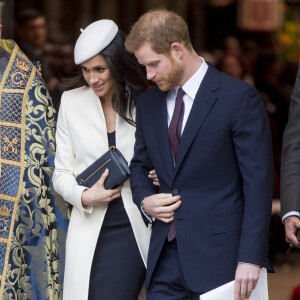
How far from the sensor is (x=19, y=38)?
6.55 meters

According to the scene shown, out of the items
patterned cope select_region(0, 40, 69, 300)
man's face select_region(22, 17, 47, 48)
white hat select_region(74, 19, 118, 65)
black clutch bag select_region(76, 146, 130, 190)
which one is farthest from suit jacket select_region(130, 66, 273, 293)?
man's face select_region(22, 17, 47, 48)

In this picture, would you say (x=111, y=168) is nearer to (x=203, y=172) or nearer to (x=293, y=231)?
(x=203, y=172)

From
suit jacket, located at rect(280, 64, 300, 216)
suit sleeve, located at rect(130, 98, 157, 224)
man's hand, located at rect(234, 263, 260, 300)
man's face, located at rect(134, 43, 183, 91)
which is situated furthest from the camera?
suit sleeve, located at rect(130, 98, 157, 224)

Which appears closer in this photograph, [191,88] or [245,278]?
[245,278]

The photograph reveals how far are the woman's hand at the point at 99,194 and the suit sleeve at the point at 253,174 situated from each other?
0.70 meters

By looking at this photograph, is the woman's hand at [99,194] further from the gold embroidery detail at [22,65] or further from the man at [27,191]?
the gold embroidery detail at [22,65]

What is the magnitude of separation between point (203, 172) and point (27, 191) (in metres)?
1.03

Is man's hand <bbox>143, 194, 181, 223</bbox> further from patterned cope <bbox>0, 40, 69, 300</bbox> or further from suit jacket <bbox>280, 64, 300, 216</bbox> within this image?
patterned cope <bbox>0, 40, 69, 300</bbox>

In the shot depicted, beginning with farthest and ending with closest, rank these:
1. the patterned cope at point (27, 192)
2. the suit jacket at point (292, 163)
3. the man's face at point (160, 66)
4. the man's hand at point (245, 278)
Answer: the patterned cope at point (27, 192) → the suit jacket at point (292, 163) → the man's face at point (160, 66) → the man's hand at point (245, 278)

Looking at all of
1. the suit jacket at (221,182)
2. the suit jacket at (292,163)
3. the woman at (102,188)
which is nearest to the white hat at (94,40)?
the woman at (102,188)

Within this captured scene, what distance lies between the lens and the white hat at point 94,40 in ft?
13.4

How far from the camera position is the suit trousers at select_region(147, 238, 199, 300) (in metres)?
3.74

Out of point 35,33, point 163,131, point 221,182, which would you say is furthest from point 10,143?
point 35,33

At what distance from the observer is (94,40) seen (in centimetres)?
410
